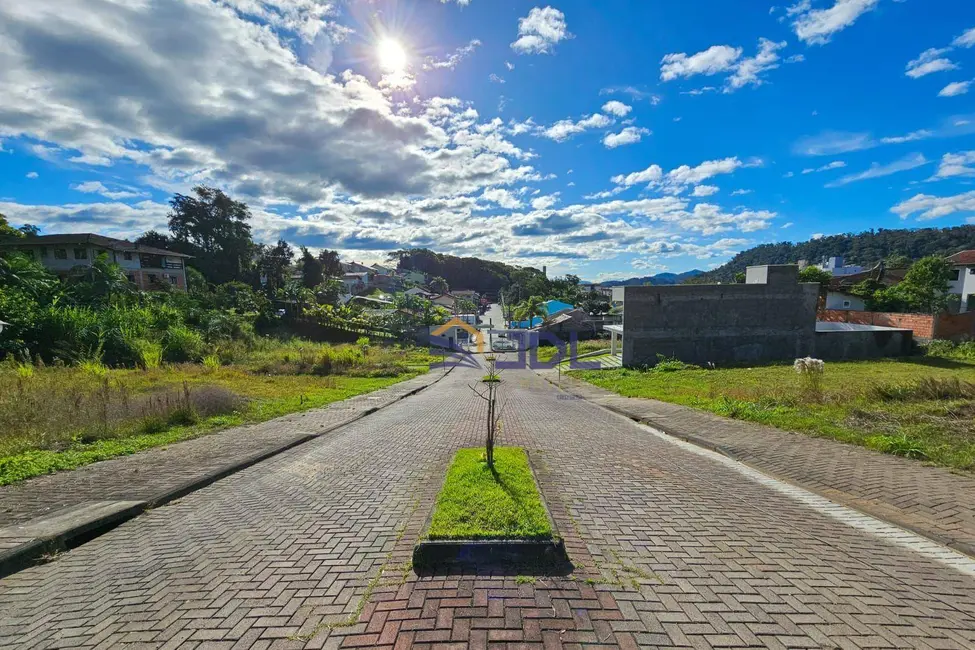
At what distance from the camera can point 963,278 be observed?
36.9 m

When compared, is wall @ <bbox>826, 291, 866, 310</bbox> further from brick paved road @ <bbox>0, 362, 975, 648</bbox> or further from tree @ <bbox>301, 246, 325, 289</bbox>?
tree @ <bbox>301, 246, 325, 289</bbox>

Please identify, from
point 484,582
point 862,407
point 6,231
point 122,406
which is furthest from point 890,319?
point 6,231

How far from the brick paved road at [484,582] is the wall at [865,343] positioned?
2641 centimetres

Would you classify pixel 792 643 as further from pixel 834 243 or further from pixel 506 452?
pixel 834 243

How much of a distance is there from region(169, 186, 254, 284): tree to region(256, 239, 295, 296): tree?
5.43 m

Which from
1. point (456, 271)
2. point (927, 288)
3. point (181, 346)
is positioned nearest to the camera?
point (181, 346)

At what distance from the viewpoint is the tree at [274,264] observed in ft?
180

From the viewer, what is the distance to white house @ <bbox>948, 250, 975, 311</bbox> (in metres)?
34.5

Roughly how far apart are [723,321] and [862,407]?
15.8 m

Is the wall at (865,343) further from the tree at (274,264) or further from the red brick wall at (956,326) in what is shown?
the tree at (274,264)

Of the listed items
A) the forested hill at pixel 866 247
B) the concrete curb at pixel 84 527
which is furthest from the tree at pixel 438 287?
the concrete curb at pixel 84 527

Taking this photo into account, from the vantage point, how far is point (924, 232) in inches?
4254

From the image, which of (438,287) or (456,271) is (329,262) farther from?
(456,271)

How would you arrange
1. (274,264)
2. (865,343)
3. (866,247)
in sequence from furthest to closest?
(866,247)
(274,264)
(865,343)
